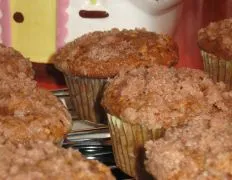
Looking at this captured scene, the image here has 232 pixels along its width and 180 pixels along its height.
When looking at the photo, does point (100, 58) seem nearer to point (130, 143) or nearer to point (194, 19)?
point (130, 143)

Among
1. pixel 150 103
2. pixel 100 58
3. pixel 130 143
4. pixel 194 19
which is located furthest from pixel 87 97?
pixel 194 19

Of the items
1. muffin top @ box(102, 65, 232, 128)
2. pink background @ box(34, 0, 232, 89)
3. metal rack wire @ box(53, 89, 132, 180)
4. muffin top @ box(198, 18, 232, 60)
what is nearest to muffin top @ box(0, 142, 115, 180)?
muffin top @ box(102, 65, 232, 128)

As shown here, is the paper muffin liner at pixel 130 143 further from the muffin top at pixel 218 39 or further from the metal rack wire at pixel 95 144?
the muffin top at pixel 218 39

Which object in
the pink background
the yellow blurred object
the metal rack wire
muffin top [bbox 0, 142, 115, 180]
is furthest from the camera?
the pink background

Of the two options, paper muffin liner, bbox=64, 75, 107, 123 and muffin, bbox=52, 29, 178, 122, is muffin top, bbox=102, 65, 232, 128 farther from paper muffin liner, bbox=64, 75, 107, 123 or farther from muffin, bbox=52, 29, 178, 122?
paper muffin liner, bbox=64, 75, 107, 123

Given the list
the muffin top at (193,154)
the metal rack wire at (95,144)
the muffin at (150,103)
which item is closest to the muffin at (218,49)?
the muffin at (150,103)

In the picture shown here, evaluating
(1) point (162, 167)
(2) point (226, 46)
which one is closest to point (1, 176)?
(1) point (162, 167)

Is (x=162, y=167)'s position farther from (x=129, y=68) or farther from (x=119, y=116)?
(x=129, y=68)
